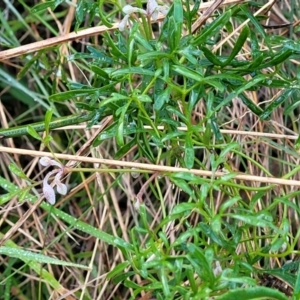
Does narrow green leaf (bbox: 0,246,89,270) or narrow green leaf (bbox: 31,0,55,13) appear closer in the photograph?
narrow green leaf (bbox: 31,0,55,13)

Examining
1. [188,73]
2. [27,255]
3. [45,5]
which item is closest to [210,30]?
[188,73]

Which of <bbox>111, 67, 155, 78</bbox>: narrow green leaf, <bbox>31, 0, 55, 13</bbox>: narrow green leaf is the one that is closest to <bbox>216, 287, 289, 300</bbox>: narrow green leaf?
<bbox>111, 67, 155, 78</bbox>: narrow green leaf

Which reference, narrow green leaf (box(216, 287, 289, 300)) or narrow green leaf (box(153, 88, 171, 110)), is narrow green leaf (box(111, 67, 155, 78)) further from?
narrow green leaf (box(216, 287, 289, 300))

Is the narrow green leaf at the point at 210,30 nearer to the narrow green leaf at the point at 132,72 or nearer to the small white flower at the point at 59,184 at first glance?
the narrow green leaf at the point at 132,72

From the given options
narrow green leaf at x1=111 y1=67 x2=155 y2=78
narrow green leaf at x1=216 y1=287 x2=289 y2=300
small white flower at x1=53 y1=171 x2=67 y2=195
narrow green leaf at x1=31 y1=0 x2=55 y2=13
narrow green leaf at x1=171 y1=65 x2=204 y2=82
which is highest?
narrow green leaf at x1=31 y1=0 x2=55 y2=13

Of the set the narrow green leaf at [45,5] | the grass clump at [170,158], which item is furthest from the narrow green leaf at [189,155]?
the narrow green leaf at [45,5]

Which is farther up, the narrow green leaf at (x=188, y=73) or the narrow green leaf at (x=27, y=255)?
the narrow green leaf at (x=188, y=73)

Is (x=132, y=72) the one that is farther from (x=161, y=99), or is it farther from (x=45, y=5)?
(x=45, y=5)

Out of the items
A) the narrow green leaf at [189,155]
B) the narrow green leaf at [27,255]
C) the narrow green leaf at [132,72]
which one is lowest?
the narrow green leaf at [27,255]

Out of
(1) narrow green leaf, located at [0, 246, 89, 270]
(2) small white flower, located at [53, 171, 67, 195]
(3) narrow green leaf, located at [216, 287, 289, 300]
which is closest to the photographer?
(3) narrow green leaf, located at [216, 287, 289, 300]

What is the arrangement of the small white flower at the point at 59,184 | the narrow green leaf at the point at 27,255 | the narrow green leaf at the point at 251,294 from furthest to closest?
the narrow green leaf at the point at 27,255
the small white flower at the point at 59,184
the narrow green leaf at the point at 251,294

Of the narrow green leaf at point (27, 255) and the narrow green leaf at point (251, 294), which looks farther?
the narrow green leaf at point (27, 255)
